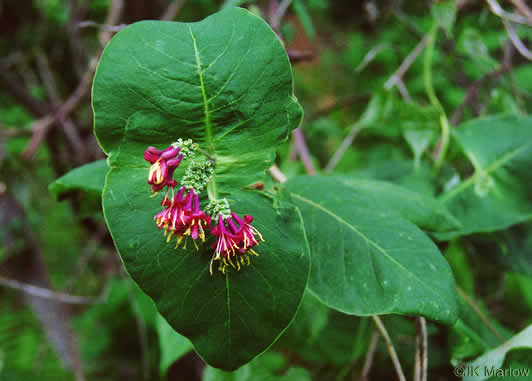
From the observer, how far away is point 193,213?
39 centimetres

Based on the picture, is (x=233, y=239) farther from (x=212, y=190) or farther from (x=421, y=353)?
(x=421, y=353)

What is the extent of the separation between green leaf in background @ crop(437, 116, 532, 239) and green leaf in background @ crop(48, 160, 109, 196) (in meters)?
0.60

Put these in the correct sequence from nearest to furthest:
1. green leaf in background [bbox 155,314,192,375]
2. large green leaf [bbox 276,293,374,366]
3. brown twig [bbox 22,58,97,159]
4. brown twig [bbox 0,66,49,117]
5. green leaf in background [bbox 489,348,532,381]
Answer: green leaf in background [bbox 489,348,532,381] < green leaf in background [bbox 155,314,192,375] < large green leaf [bbox 276,293,374,366] < brown twig [bbox 22,58,97,159] < brown twig [bbox 0,66,49,117]

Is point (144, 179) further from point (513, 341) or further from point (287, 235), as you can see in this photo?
point (513, 341)

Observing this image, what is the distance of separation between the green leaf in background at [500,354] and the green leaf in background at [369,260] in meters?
0.19

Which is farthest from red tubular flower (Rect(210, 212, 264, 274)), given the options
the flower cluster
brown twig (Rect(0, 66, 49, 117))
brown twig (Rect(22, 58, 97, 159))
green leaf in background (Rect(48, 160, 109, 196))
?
brown twig (Rect(0, 66, 49, 117))

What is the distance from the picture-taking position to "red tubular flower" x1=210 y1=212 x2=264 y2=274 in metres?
0.40

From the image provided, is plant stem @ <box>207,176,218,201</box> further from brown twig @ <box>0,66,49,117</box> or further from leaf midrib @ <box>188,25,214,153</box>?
brown twig @ <box>0,66,49,117</box>

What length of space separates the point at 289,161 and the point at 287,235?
488mm

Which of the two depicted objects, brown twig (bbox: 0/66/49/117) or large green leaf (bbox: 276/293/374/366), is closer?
large green leaf (bbox: 276/293/374/366)

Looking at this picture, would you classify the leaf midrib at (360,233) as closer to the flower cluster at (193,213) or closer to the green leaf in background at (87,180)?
the flower cluster at (193,213)

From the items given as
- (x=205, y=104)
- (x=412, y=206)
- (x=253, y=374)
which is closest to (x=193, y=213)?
(x=205, y=104)

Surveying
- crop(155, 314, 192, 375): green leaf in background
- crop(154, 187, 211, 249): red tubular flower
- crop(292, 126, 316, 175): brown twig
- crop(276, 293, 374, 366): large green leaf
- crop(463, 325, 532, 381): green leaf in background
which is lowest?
crop(276, 293, 374, 366): large green leaf

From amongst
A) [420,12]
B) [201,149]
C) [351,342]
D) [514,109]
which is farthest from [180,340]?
[420,12]
